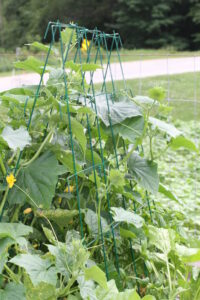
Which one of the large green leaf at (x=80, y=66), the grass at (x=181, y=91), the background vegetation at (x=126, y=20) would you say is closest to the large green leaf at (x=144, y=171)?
the large green leaf at (x=80, y=66)

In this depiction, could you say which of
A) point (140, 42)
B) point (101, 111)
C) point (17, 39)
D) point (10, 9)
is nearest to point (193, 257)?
point (101, 111)

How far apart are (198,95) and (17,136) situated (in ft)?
23.0

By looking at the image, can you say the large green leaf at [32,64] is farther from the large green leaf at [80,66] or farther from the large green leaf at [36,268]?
the large green leaf at [36,268]

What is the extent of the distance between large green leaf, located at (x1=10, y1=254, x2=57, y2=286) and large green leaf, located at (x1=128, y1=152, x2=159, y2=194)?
0.54 meters

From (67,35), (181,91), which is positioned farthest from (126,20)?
(67,35)

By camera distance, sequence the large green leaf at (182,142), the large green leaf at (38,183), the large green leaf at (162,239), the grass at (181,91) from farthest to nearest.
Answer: the grass at (181,91)
the large green leaf at (182,142)
the large green leaf at (162,239)
the large green leaf at (38,183)

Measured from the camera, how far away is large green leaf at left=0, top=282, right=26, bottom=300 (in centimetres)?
141

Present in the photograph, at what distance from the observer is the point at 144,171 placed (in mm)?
1922

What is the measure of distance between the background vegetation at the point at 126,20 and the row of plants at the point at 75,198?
19167 millimetres

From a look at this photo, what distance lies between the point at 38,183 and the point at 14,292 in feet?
1.09

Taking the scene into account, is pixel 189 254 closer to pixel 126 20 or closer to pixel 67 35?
pixel 67 35

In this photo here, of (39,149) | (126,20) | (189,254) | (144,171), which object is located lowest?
(189,254)

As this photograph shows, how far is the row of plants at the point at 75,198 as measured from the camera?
145 centimetres

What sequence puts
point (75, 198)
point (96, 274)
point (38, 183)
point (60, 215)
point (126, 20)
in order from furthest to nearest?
point (126, 20) < point (75, 198) < point (60, 215) < point (38, 183) < point (96, 274)
